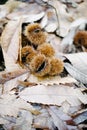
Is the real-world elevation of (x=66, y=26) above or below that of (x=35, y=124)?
above

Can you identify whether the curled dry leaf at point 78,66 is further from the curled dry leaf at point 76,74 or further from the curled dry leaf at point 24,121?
the curled dry leaf at point 24,121

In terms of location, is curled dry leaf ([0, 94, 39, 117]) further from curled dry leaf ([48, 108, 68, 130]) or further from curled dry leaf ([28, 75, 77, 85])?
curled dry leaf ([28, 75, 77, 85])

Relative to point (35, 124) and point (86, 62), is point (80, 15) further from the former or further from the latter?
point (35, 124)

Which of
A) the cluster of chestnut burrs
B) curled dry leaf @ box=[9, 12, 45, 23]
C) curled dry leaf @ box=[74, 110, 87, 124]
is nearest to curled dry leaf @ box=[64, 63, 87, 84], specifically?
the cluster of chestnut burrs

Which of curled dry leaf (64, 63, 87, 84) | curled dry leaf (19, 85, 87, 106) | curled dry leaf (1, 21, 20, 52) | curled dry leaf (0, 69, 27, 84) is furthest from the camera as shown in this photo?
curled dry leaf (1, 21, 20, 52)

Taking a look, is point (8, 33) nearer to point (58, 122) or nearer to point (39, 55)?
point (39, 55)

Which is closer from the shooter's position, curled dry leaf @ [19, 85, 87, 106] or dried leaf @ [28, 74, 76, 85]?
curled dry leaf @ [19, 85, 87, 106]

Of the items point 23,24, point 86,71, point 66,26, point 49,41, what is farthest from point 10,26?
point 86,71

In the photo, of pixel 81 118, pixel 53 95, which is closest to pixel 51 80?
pixel 53 95
